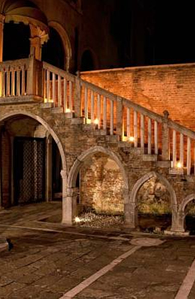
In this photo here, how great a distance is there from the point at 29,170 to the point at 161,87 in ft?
22.5

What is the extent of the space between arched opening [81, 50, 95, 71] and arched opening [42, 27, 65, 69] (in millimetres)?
1851

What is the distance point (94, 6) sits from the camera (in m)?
19.4

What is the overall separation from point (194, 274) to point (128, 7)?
1941 centimetres

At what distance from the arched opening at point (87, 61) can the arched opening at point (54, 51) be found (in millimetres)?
1851

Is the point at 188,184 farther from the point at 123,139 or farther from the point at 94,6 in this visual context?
the point at 94,6

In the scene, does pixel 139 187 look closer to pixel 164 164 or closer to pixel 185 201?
pixel 164 164

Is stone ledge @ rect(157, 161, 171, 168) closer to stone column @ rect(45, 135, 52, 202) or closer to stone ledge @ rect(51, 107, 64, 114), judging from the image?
stone ledge @ rect(51, 107, 64, 114)

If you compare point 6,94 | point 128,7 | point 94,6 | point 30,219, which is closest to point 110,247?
point 30,219

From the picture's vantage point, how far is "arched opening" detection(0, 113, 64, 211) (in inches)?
597

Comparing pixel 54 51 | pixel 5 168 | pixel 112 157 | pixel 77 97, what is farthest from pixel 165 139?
pixel 54 51

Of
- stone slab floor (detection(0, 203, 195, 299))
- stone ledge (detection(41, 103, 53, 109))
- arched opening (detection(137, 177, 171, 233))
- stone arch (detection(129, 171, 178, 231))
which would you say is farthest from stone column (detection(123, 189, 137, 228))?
stone ledge (detection(41, 103, 53, 109))

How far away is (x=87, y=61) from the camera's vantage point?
63.7 ft

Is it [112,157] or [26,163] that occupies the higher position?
[112,157]

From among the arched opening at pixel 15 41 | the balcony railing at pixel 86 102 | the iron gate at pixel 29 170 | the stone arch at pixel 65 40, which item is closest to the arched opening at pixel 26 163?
the iron gate at pixel 29 170
